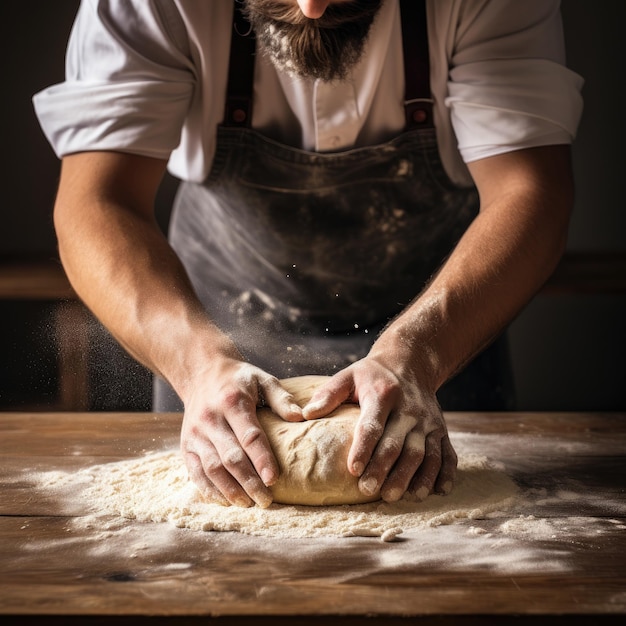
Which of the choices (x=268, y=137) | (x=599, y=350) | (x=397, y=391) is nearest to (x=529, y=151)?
(x=268, y=137)

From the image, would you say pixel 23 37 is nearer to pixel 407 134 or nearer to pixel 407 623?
pixel 407 134

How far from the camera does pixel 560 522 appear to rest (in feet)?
3.47

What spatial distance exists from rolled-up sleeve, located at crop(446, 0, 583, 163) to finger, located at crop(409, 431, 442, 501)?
68 centimetres

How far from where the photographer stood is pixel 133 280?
137 centimetres

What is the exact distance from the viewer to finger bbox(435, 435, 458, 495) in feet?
3.76

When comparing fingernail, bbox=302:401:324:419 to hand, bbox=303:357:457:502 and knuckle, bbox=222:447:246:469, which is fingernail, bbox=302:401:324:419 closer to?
hand, bbox=303:357:457:502

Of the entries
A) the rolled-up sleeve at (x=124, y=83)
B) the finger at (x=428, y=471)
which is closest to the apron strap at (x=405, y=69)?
the rolled-up sleeve at (x=124, y=83)

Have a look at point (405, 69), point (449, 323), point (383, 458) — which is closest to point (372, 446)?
point (383, 458)

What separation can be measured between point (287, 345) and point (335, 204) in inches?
12.4

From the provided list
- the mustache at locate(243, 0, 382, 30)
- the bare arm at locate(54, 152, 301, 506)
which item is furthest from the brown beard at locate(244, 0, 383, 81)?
the bare arm at locate(54, 152, 301, 506)

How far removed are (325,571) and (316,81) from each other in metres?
1.01

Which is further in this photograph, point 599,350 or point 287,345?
point 599,350

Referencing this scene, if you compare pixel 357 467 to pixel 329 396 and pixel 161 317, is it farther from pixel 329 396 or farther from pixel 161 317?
pixel 161 317

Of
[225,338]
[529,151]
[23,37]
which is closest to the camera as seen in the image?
[225,338]
